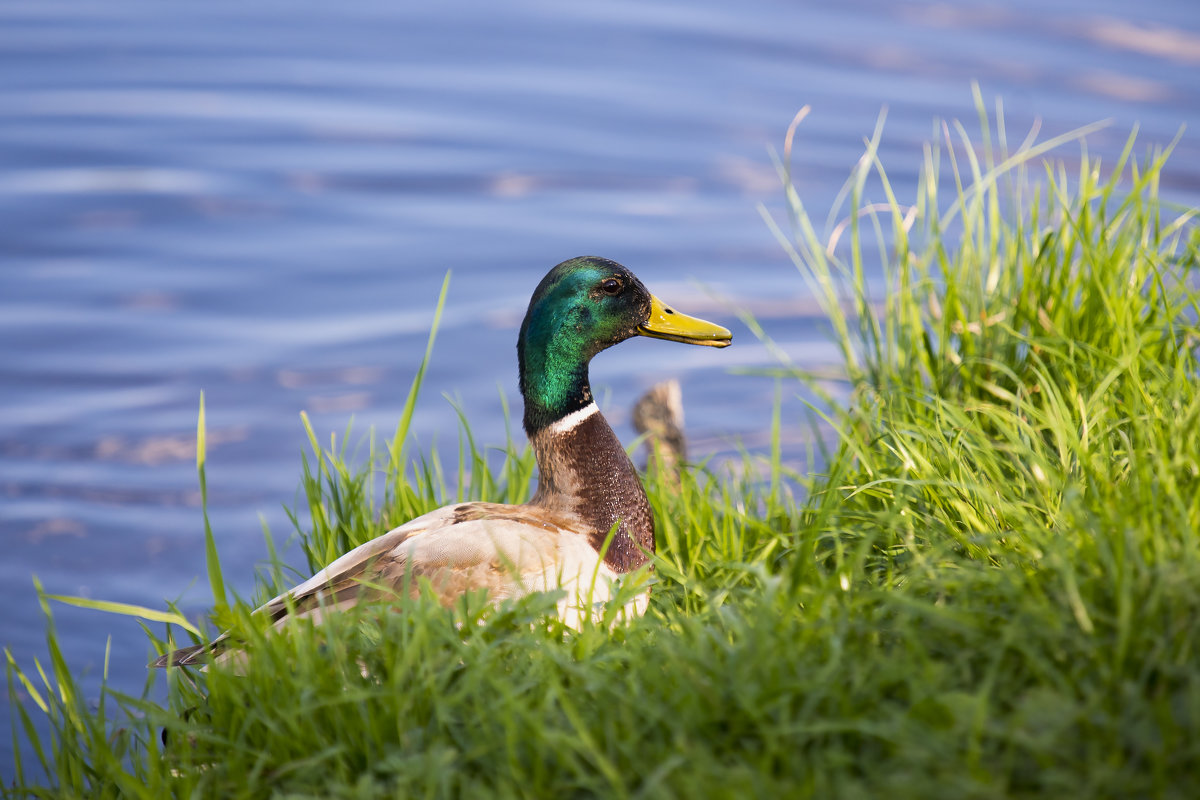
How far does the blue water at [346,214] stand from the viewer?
217 inches

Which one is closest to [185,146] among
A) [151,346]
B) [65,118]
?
[65,118]

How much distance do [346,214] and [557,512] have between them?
4401mm

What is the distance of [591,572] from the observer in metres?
3.16

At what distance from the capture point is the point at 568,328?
3539 mm

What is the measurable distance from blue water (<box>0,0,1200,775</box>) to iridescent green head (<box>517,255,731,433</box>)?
111 centimetres

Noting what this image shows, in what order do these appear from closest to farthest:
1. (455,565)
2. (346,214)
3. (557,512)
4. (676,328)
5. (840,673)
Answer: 1. (840,673)
2. (455,565)
3. (557,512)
4. (676,328)
5. (346,214)

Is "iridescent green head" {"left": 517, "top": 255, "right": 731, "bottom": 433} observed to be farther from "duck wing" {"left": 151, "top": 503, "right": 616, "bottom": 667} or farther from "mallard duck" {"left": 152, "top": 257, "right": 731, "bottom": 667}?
"duck wing" {"left": 151, "top": 503, "right": 616, "bottom": 667}

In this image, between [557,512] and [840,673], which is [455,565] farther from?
[840,673]

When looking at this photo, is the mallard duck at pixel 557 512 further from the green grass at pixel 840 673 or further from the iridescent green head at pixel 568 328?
the green grass at pixel 840 673

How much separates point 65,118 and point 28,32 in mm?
1745

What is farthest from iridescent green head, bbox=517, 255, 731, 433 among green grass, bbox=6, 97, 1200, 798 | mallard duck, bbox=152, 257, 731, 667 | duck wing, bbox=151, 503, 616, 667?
green grass, bbox=6, 97, 1200, 798

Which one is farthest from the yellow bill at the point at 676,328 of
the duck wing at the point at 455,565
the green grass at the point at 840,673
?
the duck wing at the point at 455,565

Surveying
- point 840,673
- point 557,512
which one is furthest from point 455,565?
point 840,673

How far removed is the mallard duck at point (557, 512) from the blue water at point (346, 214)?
3.81 ft
